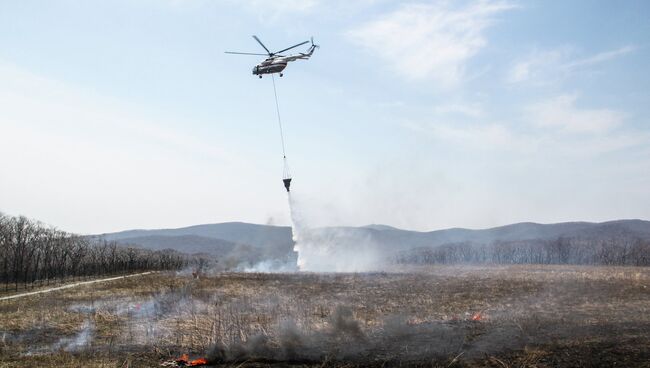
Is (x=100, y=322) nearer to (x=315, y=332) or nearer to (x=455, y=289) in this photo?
(x=315, y=332)

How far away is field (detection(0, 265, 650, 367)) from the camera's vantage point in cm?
1537

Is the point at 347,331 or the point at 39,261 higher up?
the point at 39,261

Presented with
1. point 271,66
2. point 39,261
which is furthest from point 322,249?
point 39,261

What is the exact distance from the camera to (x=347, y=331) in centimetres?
1891

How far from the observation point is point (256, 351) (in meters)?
17.2

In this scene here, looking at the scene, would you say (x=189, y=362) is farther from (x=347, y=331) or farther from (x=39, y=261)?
(x=39, y=261)

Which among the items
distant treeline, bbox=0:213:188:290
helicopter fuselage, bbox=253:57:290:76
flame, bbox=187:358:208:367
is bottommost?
flame, bbox=187:358:208:367

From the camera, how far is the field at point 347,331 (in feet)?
50.4

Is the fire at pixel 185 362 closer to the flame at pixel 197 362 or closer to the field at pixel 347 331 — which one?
the flame at pixel 197 362

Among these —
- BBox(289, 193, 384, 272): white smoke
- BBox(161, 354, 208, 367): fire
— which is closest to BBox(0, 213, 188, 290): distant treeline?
BBox(289, 193, 384, 272): white smoke

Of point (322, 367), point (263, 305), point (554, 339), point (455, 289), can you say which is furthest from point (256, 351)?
point (455, 289)

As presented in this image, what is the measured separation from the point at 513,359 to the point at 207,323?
14242mm

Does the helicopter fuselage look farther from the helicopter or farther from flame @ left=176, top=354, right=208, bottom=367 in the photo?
flame @ left=176, top=354, right=208, bottom=367

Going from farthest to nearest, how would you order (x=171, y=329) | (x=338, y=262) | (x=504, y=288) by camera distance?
1. (x=338, y=262)
2. (x=504, y=288)
3. (x=171, y=329)
